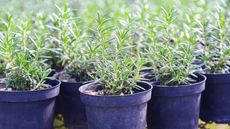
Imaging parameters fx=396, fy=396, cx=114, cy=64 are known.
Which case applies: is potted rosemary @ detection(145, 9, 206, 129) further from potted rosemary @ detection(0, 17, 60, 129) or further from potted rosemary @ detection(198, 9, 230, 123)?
potted rosemary @ detection(0, 17, 60, 129)

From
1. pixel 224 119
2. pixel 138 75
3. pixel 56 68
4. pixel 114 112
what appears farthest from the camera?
pixel 56 68

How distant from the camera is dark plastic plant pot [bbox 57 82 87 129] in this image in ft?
8.50

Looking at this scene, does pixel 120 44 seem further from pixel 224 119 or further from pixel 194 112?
pixel 224 119

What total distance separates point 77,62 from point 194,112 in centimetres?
84

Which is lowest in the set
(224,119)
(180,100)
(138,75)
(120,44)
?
(224,119)

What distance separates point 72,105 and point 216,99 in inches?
38.7

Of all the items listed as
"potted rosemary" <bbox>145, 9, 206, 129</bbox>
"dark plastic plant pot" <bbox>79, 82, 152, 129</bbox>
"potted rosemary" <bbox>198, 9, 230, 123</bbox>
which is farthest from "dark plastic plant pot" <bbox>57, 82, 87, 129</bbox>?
"potted rosemary" <bbox>198, 9, 230, 123</bbox>

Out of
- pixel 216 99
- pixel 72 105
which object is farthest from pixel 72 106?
pixel 216 99

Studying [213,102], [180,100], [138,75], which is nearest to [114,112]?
[138,75]

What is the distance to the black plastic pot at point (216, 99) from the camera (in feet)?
8.76

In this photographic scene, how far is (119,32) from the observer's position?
247cm

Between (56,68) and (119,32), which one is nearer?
(119,32)

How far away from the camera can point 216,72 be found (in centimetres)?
272

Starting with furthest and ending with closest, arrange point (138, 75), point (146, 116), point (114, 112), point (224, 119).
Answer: point (224, 119) < point (146, 116) < point (138, 75) < point (114, 112)
